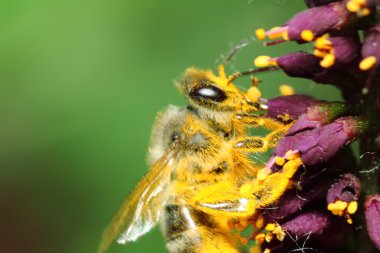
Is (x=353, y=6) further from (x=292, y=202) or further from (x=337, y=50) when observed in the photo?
(x=292, y=202)

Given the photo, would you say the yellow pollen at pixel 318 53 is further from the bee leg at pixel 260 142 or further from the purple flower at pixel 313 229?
the purple flower at pixel 313 229

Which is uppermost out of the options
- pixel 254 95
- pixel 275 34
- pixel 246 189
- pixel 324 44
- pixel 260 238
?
pixel 275 34

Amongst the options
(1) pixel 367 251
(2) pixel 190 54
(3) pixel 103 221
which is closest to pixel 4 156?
(3) pixel 103 221

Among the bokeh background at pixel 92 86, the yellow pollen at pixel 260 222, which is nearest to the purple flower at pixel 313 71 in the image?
the yellow pollen at pixel 260 222

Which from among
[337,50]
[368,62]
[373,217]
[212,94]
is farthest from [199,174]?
[368,62]

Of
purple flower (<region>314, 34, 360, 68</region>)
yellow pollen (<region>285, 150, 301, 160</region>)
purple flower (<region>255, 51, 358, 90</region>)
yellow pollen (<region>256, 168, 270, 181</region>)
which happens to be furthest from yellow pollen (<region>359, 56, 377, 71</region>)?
yellow pollen (<region>256, 168, 270, 181</region>)

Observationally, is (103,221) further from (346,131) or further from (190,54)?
(346,131)
